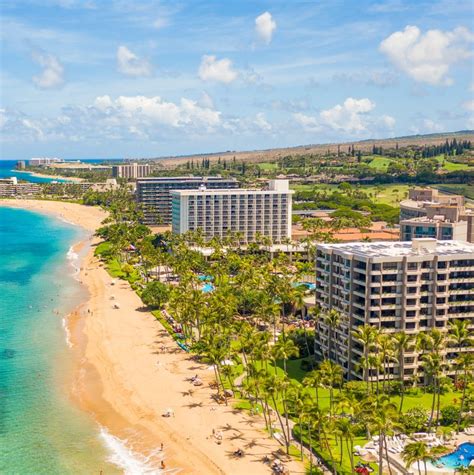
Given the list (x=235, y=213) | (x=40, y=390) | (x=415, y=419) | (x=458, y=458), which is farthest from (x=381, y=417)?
(x=235, y=213)

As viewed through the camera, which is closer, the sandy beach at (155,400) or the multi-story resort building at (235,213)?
the sandy beach at (155,400)

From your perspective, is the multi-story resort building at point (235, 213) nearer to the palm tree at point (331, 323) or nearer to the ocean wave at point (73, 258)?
the ocean wave at point (73, 258)

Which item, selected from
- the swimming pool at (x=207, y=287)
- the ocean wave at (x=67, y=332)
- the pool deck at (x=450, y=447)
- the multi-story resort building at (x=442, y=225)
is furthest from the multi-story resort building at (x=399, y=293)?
the swimming pool at (x=207, y=287)

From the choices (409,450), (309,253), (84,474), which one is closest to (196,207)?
(309,253)

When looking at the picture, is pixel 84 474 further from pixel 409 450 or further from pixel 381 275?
pixel 381 275

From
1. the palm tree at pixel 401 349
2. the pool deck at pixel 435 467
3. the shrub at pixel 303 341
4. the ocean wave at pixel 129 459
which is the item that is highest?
the palm tree at pixel 401 349

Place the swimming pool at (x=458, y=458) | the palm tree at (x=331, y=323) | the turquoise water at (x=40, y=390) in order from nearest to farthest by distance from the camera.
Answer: the swimming pool at (x=458, y=458) < the turquoise water at (x=40, y=390) < the palm tree at (x=331, y=323)
